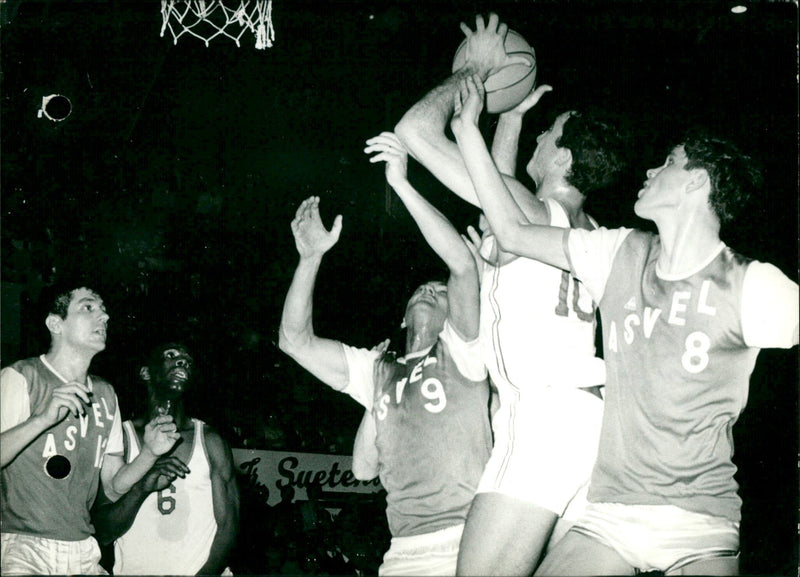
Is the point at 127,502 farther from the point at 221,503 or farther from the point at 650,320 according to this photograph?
the point at 650,320

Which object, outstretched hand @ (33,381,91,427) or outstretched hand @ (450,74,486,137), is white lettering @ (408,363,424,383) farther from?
outstretched hand @ (33,381,91,427)

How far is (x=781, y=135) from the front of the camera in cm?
602

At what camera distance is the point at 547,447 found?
129 inches

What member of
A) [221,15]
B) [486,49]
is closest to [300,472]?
[221,15]

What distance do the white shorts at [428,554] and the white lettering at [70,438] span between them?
2.02 m

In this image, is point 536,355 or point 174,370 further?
point 174,370

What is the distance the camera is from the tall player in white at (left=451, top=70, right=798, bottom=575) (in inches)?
115

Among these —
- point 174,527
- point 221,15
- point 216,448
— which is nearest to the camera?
point 174,527

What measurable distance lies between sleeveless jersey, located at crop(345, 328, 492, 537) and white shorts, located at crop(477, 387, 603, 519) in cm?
84

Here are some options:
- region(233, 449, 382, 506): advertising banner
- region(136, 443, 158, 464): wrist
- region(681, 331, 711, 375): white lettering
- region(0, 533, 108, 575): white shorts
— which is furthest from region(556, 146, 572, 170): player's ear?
region(233, 449, 382, 506): advertising banner

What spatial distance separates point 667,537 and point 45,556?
3.47m

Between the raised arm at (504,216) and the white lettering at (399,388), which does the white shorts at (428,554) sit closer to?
the white lettering at (399,388)

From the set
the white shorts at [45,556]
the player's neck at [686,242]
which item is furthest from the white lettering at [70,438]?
the player's neck at [686,242]

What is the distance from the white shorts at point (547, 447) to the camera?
3.22m
